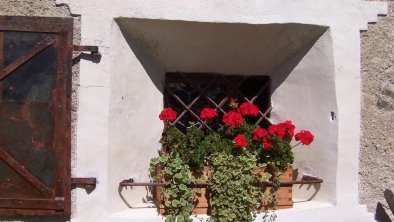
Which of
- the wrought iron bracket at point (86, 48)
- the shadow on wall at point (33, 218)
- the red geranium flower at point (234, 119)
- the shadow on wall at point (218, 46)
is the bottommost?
the shadow on wall at point (33, 218)

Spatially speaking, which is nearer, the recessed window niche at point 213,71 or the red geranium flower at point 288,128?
the recessed window niche at point 213,71

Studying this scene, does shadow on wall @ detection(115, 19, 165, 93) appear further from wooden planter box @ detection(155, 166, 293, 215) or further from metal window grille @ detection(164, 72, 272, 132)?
wooden planter box @ detection(155, 166, 293, 215)

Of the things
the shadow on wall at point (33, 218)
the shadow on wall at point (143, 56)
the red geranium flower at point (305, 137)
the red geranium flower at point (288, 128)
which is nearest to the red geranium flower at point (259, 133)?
the red geranium flower at point (288, 128)

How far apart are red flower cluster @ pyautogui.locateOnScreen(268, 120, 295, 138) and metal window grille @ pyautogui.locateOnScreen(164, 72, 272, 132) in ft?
1.20

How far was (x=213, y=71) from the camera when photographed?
375cm

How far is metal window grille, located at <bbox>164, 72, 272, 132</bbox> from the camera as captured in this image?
3.72m

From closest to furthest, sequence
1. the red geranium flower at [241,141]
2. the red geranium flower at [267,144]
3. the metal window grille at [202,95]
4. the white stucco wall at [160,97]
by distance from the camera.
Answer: the white stucco wall at [160,97], the red geranium flower at [241,141], the red geranium flower at [267,144], the metal window grille at [202,95]

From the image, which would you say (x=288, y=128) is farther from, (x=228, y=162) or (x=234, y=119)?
(x=228, y=162)

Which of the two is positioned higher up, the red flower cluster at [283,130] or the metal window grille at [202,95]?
the metal window grille at [202,95]

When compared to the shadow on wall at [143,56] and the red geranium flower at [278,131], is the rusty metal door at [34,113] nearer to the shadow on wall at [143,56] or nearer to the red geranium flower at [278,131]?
the shadow on wall at [143,56]

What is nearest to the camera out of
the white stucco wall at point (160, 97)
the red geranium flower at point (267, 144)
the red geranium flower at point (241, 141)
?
the white stucco wall at point (160, 97)

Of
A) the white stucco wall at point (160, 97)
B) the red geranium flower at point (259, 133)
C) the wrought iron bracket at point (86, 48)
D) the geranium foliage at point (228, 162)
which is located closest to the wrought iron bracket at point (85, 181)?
the white stucco wall at point (160, 97)

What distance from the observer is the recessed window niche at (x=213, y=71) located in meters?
3.23

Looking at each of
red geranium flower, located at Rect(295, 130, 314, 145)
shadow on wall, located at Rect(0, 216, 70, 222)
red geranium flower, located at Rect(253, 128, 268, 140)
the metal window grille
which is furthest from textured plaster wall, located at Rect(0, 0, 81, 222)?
red geranium flower, located at Rect(295, 130, 314, 145)
